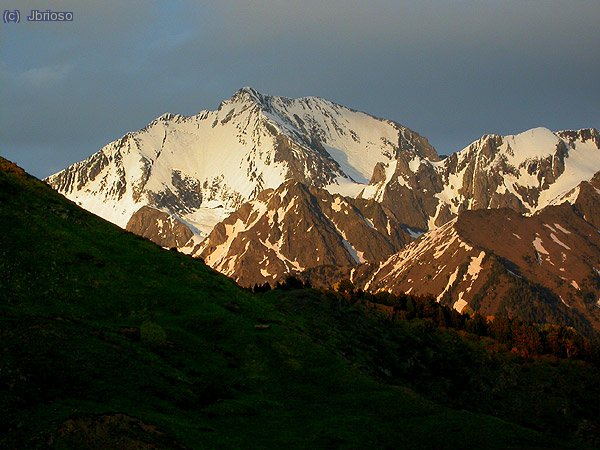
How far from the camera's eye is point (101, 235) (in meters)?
100

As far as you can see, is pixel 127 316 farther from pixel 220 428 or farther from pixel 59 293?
pixel 220 428

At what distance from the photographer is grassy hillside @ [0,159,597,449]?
50375 mm

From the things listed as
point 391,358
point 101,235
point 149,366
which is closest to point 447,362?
point 391,358

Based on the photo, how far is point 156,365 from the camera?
6381cm

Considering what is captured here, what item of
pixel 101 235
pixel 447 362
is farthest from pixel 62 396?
pixel 447 362

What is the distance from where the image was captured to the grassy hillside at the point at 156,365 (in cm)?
5038

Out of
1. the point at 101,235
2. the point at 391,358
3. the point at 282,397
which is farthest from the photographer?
the point at 391,358

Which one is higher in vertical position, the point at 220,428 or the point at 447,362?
the point at 447,362

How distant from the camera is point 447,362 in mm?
139250

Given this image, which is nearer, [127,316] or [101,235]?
[127,316]

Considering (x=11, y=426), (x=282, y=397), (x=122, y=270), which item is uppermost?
(x=122, y=270)

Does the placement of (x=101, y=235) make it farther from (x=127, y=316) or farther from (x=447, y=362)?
(x=447, y=362)

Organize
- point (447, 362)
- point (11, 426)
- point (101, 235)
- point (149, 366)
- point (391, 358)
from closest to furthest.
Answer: point (11, 426), point (149, 366), point (101, 235), point (391, 358), point (447, 362)

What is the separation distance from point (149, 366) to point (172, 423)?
1268 cm
